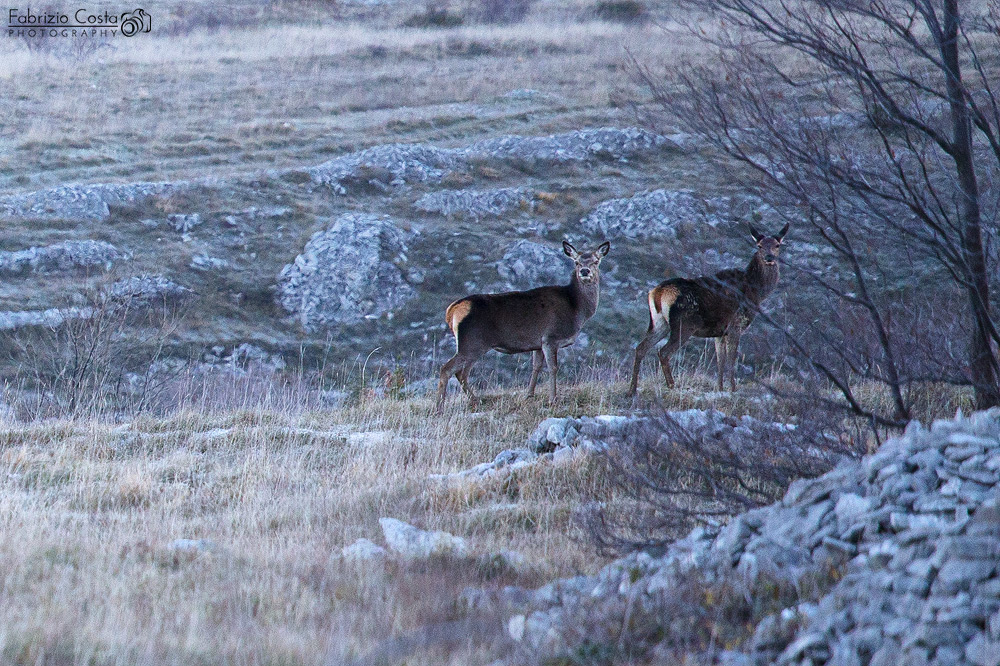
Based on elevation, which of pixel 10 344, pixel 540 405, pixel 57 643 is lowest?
pixel 10 344

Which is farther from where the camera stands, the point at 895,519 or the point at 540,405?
the point at 540,405

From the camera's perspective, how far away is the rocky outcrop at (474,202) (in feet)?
70.4

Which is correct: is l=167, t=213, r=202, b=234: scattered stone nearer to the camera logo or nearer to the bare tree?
the bare tree

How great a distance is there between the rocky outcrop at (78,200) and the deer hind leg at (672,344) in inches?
460

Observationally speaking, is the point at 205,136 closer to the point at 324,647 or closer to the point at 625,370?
the point at 625,370

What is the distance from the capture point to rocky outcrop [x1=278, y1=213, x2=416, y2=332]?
1808cm

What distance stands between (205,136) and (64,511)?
2004cm

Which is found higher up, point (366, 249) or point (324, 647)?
point (324, 647)

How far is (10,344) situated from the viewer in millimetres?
16062

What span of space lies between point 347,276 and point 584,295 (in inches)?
259

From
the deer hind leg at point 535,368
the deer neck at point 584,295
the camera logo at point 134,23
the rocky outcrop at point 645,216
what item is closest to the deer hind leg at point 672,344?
the deer neck at point 584,295

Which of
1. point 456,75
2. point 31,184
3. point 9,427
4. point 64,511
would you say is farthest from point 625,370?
point 456,75

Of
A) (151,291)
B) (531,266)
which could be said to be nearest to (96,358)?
(151,291)

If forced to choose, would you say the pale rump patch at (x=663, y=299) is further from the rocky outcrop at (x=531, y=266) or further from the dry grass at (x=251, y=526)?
the rocky outcrop at (x=531, y=266)
